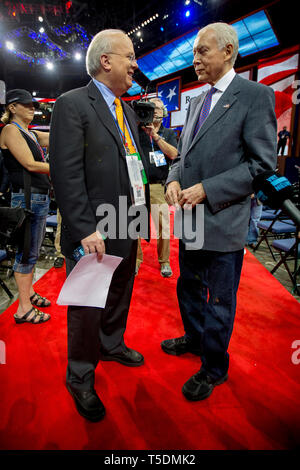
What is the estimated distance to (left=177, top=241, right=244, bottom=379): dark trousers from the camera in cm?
147

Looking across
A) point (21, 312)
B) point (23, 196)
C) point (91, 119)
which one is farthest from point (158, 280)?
point (91, 119)

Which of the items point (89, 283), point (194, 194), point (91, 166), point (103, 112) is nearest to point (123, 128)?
point (103, 112)

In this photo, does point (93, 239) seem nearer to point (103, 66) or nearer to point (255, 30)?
point (103, 66)

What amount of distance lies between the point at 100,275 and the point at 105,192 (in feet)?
1.50

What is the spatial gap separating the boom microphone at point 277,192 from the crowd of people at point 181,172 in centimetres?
61

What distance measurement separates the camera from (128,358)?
182cm

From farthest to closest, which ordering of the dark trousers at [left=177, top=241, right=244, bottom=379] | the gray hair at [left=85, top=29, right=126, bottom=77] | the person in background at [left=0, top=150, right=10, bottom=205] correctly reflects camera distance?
the person in background at [left=0, top=150, right=10, bottom=205] → the dark trousers at [left=177, top=241, right=244, bottom=379] → the gray hair at [left=85, top=29, right=126, bottom=77]

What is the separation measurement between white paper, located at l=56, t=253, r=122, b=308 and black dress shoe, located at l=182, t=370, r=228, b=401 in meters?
0.79

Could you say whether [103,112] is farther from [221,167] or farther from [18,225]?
[18,225]

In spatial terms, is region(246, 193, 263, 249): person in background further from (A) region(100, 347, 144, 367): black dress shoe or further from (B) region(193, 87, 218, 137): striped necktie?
(A) region(100, 347, 144, 367): black dress shoe

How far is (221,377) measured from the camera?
1.64 m

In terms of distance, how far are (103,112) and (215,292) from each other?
1.20 metres

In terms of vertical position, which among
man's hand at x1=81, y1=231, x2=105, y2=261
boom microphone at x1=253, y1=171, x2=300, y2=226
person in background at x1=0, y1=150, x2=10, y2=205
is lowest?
man's hand at x1=81, y1=231, x2=105, y2=261

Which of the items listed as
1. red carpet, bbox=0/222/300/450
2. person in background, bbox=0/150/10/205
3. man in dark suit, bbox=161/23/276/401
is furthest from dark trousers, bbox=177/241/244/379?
person in background, bbox=0/150/10/205
